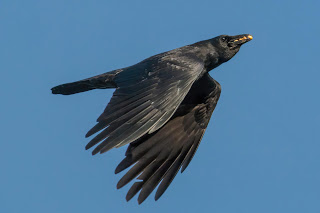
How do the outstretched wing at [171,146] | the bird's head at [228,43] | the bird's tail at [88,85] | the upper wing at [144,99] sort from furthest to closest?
1. the bird's head at [228,43]
2. the bird's tail at [88,85]
3. the outstretched wing at [171,146]
4. the upper wing at [144,99]

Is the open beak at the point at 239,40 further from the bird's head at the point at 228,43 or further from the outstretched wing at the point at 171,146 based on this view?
the outstretched wing at the point at 171,146

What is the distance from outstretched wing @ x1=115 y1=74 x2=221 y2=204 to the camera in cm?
1080

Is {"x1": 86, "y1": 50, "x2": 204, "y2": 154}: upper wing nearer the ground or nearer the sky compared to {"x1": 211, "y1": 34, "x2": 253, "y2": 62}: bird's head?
nearer the ground

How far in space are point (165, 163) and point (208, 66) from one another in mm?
1680

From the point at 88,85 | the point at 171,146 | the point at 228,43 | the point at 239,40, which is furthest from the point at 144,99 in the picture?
the point at 239,40

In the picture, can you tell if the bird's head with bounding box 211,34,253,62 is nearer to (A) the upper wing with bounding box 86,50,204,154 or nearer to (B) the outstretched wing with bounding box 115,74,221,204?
(B) the outstretched wing with bounding box 115,74,221,204

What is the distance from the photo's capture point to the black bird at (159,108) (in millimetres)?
9305

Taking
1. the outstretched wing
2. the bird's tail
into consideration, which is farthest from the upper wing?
the outstretched wing

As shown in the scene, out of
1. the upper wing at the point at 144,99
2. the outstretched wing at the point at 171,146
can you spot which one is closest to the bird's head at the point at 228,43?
the outstretched wing at the point at 171,146

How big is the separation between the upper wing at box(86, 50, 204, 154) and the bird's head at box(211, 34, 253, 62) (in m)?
1.17

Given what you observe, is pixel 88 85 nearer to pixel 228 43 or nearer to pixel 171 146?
pixel 171 146

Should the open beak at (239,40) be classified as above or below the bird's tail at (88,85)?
above

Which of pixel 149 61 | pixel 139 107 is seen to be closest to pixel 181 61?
pixel 149 61

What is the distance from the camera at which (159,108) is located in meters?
9.38
